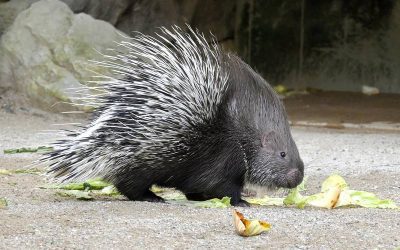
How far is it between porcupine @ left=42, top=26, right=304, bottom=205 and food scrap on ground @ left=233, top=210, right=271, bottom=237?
3.03 feet

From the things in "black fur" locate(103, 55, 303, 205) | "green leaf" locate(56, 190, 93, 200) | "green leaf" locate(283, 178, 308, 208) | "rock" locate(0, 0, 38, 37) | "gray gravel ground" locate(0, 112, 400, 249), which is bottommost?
"green leaf" locate(56, 190, 93, 200)

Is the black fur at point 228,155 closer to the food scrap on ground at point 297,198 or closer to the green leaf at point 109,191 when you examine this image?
the food scrap on ground at point 297,198

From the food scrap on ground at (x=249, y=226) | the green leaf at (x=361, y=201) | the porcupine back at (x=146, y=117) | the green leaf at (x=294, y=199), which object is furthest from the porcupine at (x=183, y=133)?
the food scrap on ground at (x=249, y=226)

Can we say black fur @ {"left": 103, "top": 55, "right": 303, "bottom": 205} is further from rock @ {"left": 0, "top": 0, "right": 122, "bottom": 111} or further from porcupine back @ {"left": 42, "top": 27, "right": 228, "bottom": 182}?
rock @ {"left": 0, "top": 0, "right": 122, "bottom": 111}

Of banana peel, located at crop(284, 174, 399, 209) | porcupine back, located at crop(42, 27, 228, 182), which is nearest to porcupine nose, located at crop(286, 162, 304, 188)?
banana peel, located at crop(284, 174, 399, 209)

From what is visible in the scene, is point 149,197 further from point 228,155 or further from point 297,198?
point 297,198

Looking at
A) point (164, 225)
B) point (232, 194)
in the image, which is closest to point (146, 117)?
point (232, 194)

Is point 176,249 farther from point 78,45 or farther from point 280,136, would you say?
point 78,45

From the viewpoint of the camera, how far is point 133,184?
15.0 ft

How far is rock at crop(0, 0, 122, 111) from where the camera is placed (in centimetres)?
989

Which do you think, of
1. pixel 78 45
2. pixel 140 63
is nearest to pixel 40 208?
pixel 140 63

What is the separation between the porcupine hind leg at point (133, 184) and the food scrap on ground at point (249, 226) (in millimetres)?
→ 1021

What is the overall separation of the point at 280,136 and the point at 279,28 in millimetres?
10678

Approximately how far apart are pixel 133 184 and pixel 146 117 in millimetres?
401
